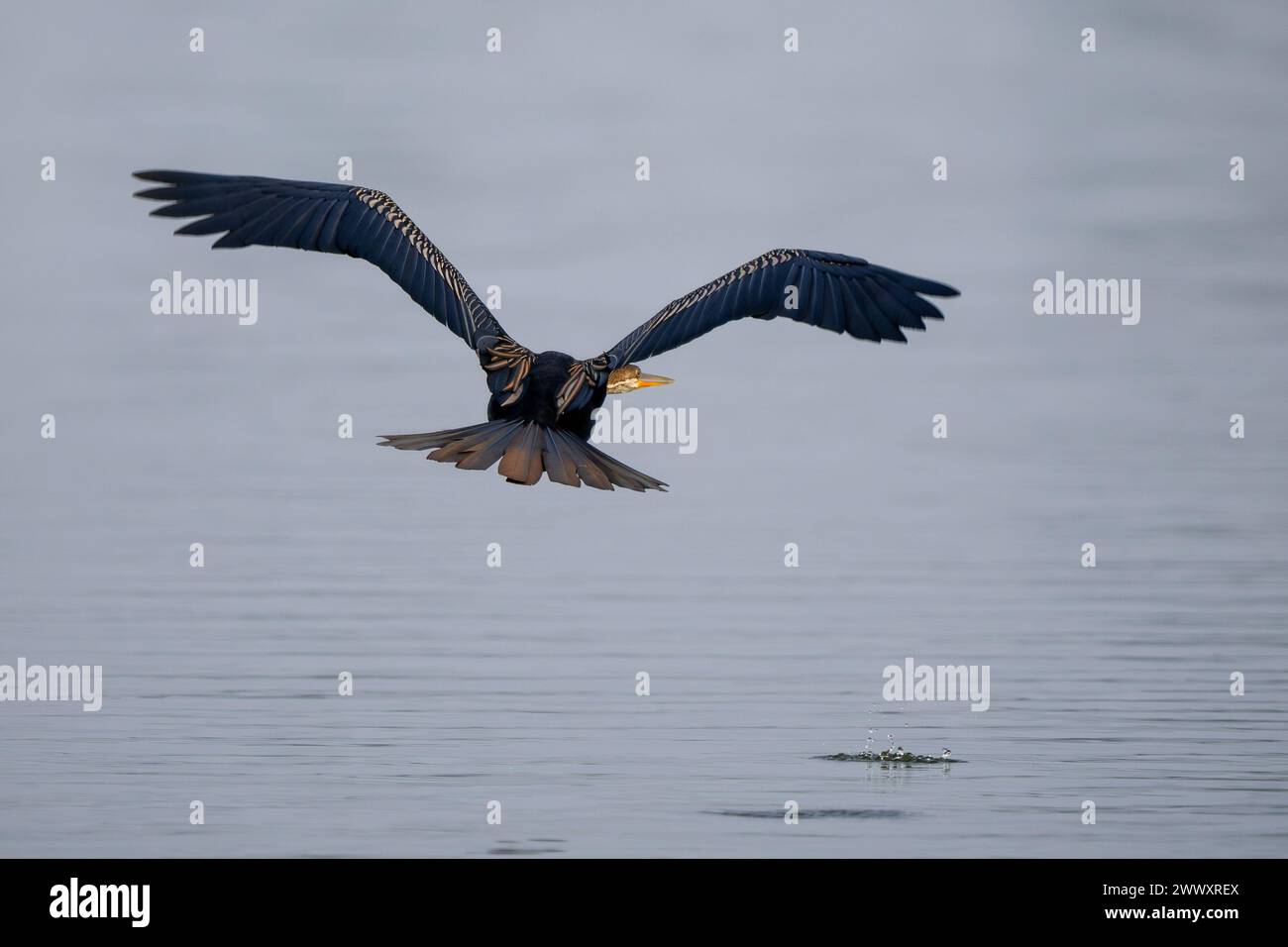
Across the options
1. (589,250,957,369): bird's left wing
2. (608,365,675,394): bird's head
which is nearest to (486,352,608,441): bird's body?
(589,250,957,369): bird's left wing

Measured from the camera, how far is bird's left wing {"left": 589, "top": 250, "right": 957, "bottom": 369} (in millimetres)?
14188

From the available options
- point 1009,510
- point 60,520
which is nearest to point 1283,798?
point 1009,510

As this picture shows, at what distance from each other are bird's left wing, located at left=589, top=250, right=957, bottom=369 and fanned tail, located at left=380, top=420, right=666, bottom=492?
4.03ft

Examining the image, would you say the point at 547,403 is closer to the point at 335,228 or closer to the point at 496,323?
the point at 496,323

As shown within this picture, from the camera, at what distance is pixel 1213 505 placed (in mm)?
20688

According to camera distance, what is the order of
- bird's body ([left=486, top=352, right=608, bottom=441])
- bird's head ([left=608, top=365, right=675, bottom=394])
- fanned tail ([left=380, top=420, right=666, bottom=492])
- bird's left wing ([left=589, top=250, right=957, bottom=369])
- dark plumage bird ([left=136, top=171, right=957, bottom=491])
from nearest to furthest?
fanned tail ([left=380, top=420, right=666, bottom=492]) < dark plumage bird ([left=136, top=171, right=957, bottom=491]) < bird's body ([left=486, top=352, right=608, bottom=441]) < bird's left wing ([left=589, top=250, right=957, bottom=369]) < bird's head ([left=608, top=365, right=675, bottom=394])

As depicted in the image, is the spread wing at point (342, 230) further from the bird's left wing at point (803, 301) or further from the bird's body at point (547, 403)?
the bird's left wing at point (803, 301)

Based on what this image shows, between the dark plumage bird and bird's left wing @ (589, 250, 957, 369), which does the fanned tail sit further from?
bird's left wing @ (589, 250, 957, 369)

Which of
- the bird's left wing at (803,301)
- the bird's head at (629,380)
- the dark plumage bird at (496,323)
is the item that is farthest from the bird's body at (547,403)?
the bird's head at (629,380)

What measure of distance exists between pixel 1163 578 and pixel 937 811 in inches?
252

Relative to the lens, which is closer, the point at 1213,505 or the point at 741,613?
the point at 741,613

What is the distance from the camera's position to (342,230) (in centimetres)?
1500

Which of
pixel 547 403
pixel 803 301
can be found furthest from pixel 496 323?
pixel 803 301

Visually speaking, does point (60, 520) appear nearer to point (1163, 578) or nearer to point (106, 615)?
point (106, 615)
